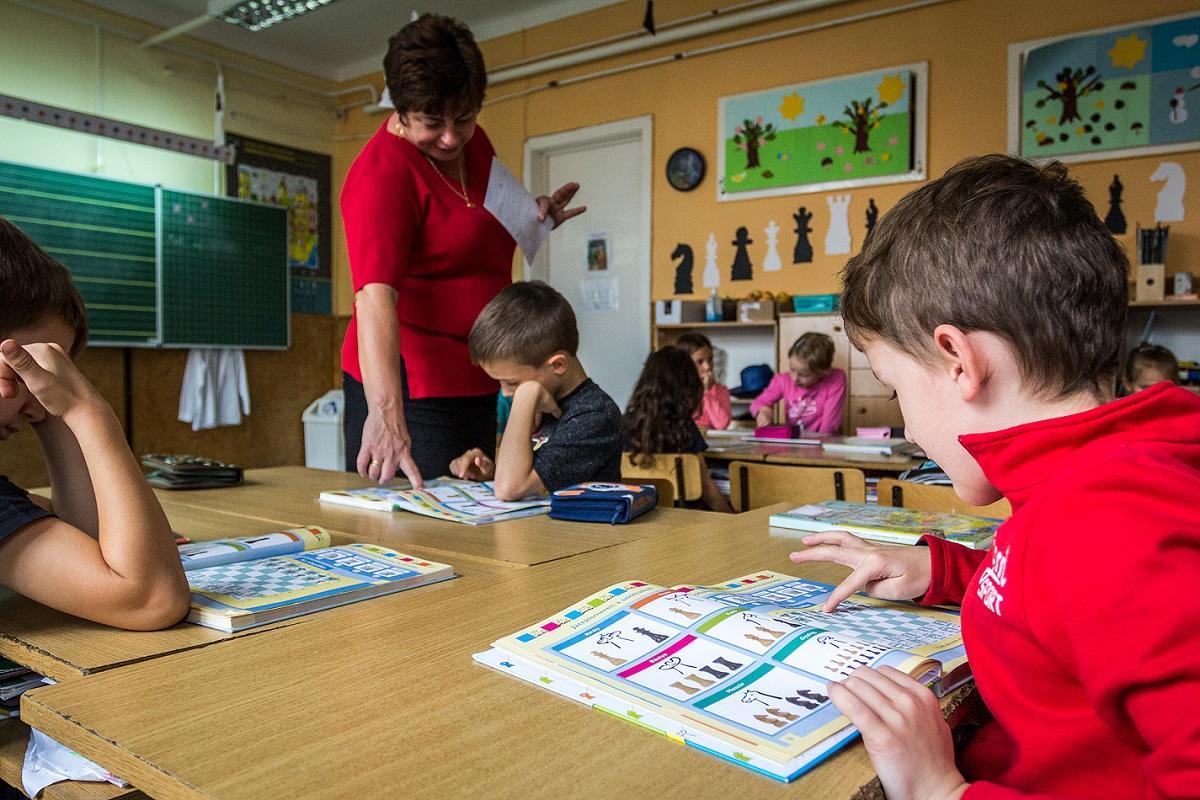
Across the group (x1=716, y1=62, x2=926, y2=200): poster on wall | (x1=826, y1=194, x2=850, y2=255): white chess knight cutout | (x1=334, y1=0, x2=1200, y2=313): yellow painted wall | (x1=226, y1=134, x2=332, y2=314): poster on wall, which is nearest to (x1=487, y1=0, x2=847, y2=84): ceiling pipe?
(x1=334, y1=0, x2=1200, y2=313): yellow painted wall

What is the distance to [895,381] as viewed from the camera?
800 millimetres

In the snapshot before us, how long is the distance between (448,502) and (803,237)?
12.5 ft

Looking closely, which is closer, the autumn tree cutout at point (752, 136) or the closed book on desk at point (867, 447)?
the closed book on desk at point (867, 447)

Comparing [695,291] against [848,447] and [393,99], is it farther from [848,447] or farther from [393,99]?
[393,99]

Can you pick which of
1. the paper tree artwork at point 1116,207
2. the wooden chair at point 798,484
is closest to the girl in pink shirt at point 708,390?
the wooden chair at point 798,484

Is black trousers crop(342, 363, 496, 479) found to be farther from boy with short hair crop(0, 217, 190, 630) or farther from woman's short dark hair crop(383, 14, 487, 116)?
boy with short hair crop(0, 217, 190, 630)

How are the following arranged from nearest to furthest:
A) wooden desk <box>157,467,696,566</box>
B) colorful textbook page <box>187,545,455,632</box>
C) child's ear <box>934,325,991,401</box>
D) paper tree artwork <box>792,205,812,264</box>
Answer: child's ear <box>934,325,991,401</box>
colorful textbook page <box>187,545,455,632</box>
wooden desk <box>157,467,696,566</box>
paper tree artwork <box>792,205,812,264</box>

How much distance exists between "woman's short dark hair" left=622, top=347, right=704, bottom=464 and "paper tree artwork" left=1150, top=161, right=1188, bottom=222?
260 centimetres

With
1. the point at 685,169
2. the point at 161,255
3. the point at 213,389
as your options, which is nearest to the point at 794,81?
the point at 685,169

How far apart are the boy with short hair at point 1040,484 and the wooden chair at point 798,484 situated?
1827 millimetres

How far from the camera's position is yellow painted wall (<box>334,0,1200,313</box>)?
4.27m

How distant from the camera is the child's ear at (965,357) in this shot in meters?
0.70

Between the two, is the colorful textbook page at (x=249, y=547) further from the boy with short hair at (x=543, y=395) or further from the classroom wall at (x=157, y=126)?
the classroom wall at (x=157, y=126)

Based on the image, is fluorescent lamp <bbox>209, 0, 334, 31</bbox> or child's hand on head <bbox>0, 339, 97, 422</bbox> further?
fluorescent lamp <bbox>209, 0, 334, 31</bbox>
